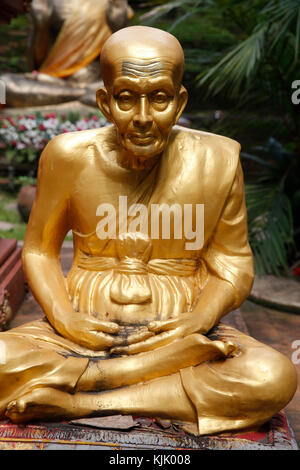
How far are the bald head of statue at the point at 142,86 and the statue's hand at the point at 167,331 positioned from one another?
2.43 ft

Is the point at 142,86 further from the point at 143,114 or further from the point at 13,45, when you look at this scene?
the point at 13,45

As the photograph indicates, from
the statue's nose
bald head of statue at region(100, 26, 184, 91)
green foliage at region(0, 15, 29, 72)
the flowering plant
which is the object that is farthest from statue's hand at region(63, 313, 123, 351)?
green foliage at region(0, 15, 29, 72)

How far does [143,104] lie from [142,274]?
800mm

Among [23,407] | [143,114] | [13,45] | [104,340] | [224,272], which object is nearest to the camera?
[23,407]

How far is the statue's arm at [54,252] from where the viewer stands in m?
2.74

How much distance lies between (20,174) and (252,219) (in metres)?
3.15

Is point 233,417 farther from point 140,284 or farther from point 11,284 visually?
point 11,284

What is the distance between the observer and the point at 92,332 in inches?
107

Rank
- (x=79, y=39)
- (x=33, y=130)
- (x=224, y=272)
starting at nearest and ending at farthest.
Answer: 1. (x=224, y=272)
2. (x=33, y=130)
3. (x=79, y=39)

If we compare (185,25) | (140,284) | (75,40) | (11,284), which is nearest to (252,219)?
(11,284)

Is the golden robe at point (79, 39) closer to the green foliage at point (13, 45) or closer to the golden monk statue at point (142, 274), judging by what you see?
the green foliage at point (13, 45)

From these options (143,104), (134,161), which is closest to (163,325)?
(134,161)

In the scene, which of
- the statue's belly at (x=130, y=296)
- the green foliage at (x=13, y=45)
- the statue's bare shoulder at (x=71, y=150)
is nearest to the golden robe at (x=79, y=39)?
the green foliage at (x=13, y=45)

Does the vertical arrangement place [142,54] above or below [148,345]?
above
